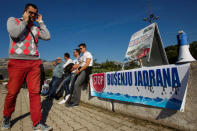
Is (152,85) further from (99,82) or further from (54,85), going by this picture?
(54,85)

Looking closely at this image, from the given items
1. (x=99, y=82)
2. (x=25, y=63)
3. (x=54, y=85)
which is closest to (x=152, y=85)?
(x=99, y=82)

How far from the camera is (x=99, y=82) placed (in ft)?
12.1

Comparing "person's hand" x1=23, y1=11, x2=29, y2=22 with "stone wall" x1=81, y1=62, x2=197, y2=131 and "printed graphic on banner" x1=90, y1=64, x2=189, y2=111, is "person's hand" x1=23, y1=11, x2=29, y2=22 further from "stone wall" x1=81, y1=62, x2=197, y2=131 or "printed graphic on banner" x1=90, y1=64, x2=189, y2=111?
"stone wall" x1=81, y1=62, x2=197, y2=131

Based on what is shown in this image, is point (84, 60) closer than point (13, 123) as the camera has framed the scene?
No

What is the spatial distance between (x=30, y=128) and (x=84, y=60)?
97.3 inches

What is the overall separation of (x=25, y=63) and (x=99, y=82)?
2.08 m

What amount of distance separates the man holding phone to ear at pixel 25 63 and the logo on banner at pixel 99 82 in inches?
68.7

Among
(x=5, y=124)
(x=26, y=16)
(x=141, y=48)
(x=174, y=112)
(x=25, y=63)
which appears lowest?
(x=5, y=124)

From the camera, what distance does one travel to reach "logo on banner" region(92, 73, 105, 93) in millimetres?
3557

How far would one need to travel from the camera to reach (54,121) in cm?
281

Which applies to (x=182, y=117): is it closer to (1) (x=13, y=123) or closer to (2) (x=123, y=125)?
(2) (x=123, y=125)

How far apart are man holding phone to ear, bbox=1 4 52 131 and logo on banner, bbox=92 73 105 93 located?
1.74 metres

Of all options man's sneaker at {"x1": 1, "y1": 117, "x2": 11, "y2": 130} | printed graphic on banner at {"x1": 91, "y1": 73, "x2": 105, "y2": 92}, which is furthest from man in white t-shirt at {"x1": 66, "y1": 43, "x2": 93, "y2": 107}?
man's sneaker at {"x1": 1, "y1": 117, "x2": 11, "y2": 130}

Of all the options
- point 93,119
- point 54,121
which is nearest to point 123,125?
point 93,119
